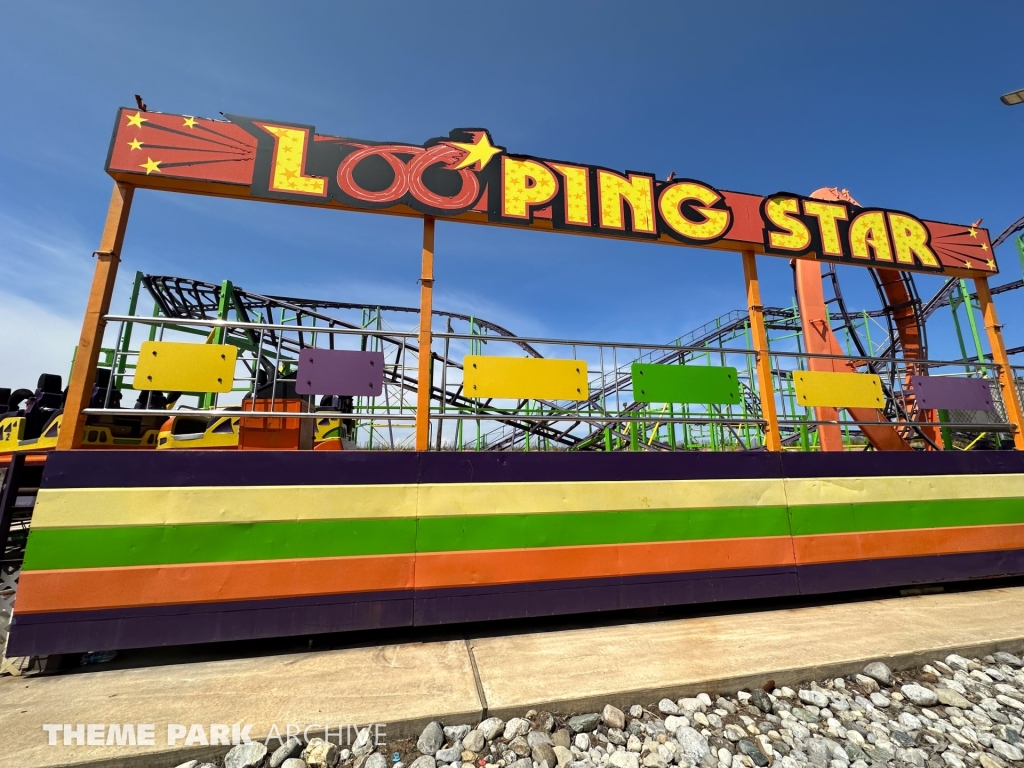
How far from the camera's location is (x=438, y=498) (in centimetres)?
377

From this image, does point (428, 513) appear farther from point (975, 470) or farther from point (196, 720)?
point (975, 470)

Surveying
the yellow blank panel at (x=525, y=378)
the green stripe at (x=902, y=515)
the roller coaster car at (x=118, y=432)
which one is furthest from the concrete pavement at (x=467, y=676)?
the roller coaster car at (x=118, y=432)

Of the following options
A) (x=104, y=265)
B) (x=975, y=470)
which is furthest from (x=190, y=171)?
(x=975, y=470)

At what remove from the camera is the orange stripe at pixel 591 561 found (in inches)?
144

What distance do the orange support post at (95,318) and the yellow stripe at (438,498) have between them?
1.81ft

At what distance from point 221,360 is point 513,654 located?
3.39 metres

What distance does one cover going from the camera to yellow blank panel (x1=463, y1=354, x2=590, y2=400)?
13.6 ft

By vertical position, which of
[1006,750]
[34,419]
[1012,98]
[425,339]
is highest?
[1012,98]

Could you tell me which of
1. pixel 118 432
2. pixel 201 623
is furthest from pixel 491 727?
pixel 118 432

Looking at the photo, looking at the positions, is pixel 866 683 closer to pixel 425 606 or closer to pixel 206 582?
pixel 425 606

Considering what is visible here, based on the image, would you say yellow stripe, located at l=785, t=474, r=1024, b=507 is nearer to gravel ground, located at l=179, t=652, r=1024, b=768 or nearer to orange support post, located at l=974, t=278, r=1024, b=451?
orange support post, located at l=974, t=278, r=1024, b=451

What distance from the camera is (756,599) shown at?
444 centimetres

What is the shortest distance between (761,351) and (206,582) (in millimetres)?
5700

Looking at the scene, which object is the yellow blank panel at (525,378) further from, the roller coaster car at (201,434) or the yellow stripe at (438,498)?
the roller coaster car at (201,434)
